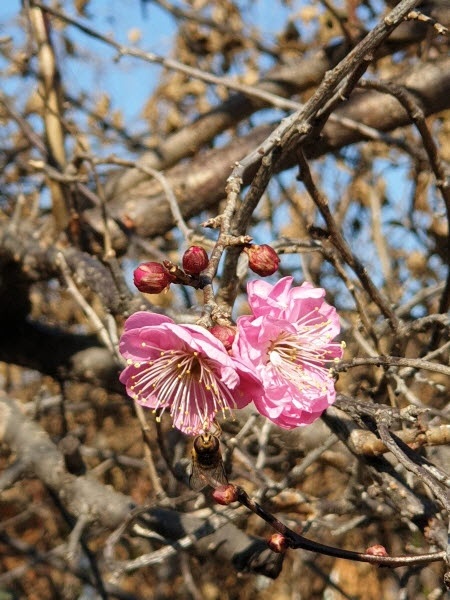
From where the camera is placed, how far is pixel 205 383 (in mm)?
1146

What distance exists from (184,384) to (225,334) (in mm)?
215

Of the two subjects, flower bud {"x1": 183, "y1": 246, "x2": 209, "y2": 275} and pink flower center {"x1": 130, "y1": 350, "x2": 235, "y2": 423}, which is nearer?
flower bud {"x1": 183, "y1": 246, "x2": 209, "y2": 275}

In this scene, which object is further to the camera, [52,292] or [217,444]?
[52,292]

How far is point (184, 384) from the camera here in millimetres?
1200

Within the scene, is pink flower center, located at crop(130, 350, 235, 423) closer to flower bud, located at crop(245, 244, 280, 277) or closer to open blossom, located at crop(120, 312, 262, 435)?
Answer: open blossom, located at crop(120, 312, 262, 435)

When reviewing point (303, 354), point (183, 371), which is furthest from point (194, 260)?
point (303, 354)

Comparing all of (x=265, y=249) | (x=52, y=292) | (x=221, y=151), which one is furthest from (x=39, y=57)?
(x=265, y=249)

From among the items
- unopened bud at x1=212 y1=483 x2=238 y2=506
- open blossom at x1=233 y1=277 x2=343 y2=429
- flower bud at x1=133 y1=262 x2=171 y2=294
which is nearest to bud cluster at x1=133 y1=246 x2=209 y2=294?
flower bud at x1=133 y1=262 x2=171 y2=294

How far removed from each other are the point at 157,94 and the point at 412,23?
2868 mm

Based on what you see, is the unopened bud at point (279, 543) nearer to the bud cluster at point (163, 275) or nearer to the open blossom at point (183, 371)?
the open blossom at point (183, 371)

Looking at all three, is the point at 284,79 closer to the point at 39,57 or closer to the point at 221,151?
the point at 221,151

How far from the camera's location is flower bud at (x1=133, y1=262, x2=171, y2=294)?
107 cm

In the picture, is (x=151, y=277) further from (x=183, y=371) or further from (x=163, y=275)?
(x=183, y=371)

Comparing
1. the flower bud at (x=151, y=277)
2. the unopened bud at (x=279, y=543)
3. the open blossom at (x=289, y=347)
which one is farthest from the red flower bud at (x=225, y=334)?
the unopened bud at (x=279, y=543)
